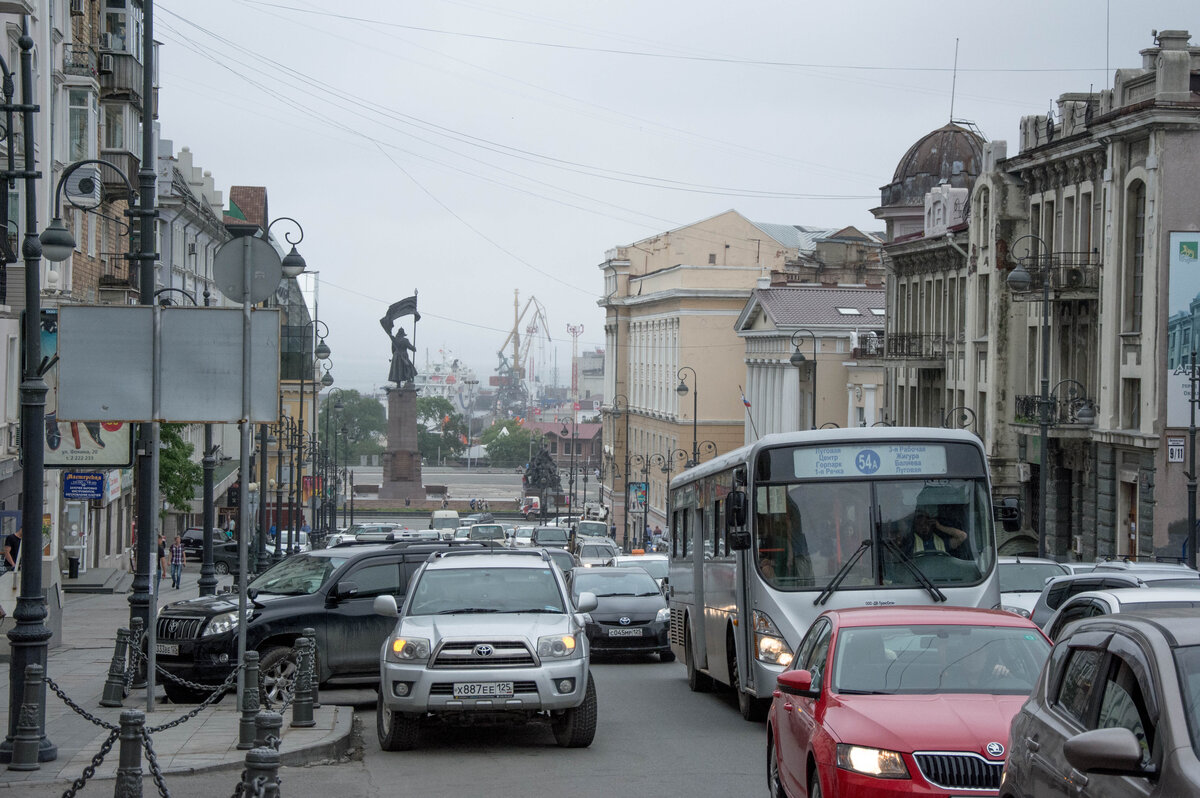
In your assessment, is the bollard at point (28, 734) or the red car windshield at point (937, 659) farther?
the bollard at point (28, 734)

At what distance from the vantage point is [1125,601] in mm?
11156

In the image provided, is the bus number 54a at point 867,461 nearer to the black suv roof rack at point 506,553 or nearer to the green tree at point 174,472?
the black suv roof rack at point 506,553

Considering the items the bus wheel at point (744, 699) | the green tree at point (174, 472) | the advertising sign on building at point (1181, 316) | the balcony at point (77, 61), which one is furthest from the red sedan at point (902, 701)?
the green tree at point (174, 472)

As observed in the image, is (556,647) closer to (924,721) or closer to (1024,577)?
(924,721)

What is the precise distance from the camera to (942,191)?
189 feet

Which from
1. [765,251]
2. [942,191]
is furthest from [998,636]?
[765,251]

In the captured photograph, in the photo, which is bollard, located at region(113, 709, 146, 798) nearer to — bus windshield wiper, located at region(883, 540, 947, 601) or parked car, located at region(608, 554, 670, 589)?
bus windshield wiper, located at region(883, 540, 947, 601)

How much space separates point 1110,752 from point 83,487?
1216 inches

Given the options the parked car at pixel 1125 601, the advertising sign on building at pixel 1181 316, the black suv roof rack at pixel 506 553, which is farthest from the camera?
the advertising sign on building at pixel 1181 316

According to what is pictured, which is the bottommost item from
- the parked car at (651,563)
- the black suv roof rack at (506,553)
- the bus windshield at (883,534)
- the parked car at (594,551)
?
the parked car at (594,551)

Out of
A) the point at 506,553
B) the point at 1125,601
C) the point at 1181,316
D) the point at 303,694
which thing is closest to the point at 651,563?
the point at 1181,316

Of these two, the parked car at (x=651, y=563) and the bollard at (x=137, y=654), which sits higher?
the bollard at (x=137, y=654)

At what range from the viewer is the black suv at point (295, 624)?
667 inches

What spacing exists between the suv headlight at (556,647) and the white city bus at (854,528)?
2218 millimetres
